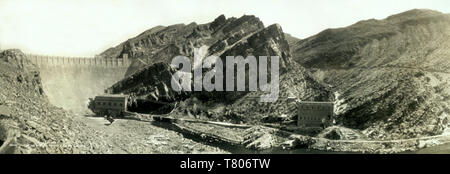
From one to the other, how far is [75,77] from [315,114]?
2264 inches

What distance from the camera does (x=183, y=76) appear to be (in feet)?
404

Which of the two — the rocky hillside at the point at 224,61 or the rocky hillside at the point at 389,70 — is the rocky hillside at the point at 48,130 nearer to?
the rocky hillside at the point at 224,61

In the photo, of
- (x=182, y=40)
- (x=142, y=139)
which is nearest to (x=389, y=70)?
(x=142, y=139)

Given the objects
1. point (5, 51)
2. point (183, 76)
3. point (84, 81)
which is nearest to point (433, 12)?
point (183, 76)

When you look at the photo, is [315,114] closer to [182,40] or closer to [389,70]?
[389,70]

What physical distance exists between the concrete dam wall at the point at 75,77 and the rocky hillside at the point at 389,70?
5092 centimetres

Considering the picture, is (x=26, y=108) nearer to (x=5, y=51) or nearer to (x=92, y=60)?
(x=5, y=51)

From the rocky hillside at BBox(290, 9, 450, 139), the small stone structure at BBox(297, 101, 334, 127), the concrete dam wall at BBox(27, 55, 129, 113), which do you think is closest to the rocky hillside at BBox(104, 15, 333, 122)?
the concrete dam wall at BBox(27, 55, 129, 113)

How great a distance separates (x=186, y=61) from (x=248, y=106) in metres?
28.7

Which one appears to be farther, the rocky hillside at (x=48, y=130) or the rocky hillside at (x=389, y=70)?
the rocky hillside at (x=389, y=70)

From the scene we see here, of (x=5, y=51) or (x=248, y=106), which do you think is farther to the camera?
(x=248, y=106)

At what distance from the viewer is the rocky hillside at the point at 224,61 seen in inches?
4205

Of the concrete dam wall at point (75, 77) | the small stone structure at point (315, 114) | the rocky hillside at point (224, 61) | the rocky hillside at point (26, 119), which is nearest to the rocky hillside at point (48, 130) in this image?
the rocky hillside at point (26, 119)

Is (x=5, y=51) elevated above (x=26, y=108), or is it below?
above
